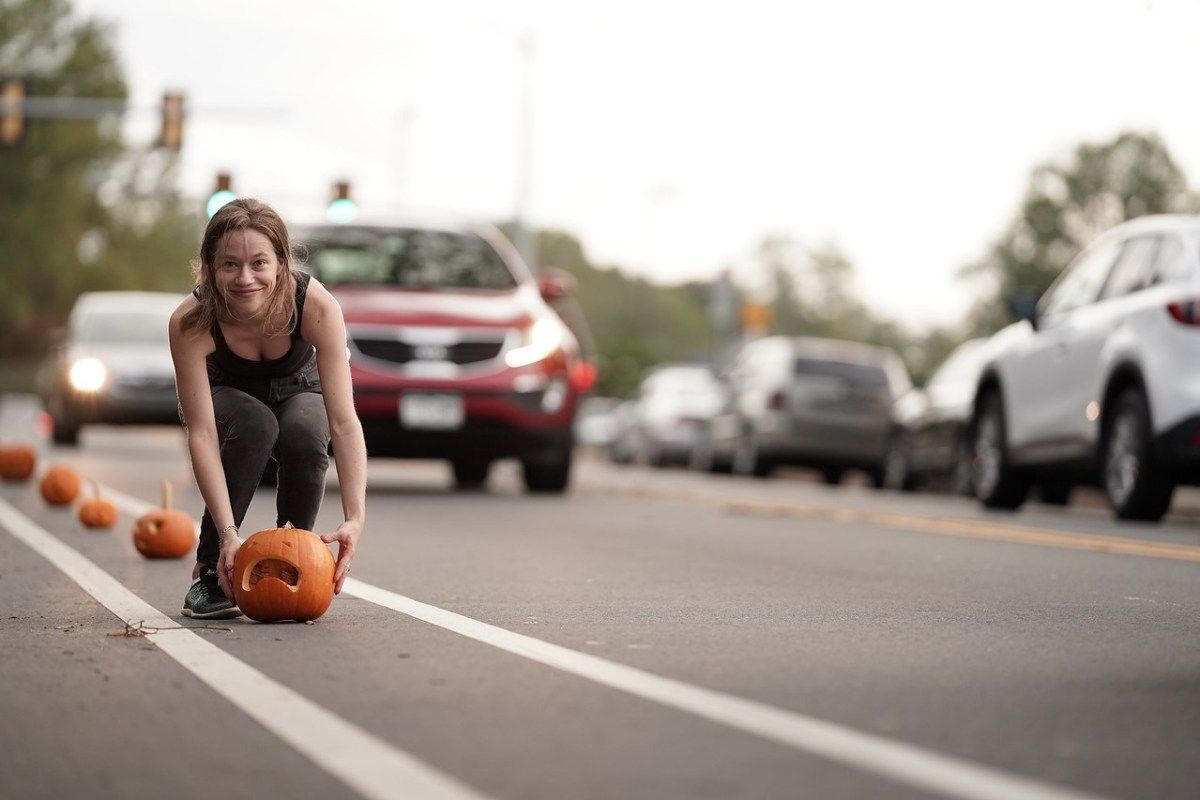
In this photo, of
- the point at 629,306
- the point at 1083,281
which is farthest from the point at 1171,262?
the point at 629,306

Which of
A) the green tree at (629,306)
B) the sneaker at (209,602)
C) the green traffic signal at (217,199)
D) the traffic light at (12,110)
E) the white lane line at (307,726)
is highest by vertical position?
the traffic light at (12,110)

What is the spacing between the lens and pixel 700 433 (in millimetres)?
30500

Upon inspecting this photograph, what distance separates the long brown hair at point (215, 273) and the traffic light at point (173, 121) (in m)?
28.3

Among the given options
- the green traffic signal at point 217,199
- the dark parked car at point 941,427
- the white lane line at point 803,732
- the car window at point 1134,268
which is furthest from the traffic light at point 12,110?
the white lane line at point 803,732

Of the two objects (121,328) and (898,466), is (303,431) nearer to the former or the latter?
(898,466)

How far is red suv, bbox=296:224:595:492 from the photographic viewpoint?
15008 mm

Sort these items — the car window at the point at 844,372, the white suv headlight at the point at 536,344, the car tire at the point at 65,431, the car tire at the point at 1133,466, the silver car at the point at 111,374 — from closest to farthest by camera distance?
the car tire at the point at 1133,466 → the white suv headlight at the point at 536,344 → the silver car at the point at 111,374 → the car tire at the point at 65,431 → the car window at the point at 844,372

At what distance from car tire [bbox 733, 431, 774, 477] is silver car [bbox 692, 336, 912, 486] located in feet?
0.04

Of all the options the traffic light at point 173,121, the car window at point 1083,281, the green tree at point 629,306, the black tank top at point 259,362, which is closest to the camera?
the black tank top at point 259,362

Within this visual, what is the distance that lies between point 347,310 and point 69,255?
63.3 m

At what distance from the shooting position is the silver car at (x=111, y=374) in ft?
76.4

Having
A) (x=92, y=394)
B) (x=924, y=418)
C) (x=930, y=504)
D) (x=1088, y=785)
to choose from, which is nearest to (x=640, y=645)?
(x=1088, y=785)

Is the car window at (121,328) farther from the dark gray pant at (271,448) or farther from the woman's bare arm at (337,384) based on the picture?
the woman's bare arm at (337,384)

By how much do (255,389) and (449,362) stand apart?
303 inches
